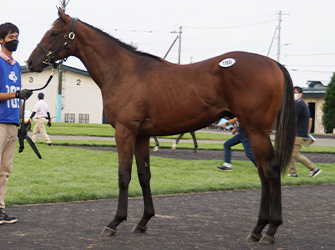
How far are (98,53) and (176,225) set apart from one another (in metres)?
2.29

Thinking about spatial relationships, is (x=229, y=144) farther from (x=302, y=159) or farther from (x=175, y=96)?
(x=175, y=96)

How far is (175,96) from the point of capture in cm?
564

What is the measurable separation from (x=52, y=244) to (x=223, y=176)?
6.65 m

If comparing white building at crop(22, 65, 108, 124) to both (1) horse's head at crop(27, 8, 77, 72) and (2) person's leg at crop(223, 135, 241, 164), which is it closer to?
(2) person's leg at crop(223, 135, 241, 164)

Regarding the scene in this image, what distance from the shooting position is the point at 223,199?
8.23m

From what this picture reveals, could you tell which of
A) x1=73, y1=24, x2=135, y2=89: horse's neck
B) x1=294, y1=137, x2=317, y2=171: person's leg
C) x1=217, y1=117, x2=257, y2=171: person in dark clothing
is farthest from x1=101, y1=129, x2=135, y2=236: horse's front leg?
x1=294, y1=137, x2=317, y2=171: person's leg

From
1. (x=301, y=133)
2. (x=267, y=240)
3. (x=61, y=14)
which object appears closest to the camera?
(x=267, y=240)

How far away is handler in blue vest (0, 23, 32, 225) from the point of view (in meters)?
6.04

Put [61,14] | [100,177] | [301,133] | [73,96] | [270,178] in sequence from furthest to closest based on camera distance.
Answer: [73,96], [301,133], [100,177], [61,14], [270,178]

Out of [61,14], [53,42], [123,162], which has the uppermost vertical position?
[61,14]

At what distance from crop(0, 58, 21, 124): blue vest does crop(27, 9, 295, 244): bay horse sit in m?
0.39

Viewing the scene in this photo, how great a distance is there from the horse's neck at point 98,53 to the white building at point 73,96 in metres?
43.0

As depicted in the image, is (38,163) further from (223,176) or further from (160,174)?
(223,176)

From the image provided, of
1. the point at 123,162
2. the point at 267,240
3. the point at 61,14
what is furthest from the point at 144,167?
the point at 61,14
